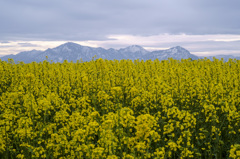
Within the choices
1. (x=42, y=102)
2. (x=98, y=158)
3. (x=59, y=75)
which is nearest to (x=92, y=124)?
(x=98, y=158)

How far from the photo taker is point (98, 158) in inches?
170

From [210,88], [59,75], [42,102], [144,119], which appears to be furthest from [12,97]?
[210,88]

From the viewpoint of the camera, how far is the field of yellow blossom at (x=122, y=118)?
499 centimetres

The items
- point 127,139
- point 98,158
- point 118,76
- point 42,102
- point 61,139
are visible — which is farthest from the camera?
point 118,76

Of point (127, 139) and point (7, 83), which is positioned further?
point (7, 83)

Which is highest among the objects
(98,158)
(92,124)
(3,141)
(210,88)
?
(210,88)

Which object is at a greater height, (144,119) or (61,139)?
(144,119)

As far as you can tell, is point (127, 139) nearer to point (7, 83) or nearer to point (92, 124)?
point (92, 124)

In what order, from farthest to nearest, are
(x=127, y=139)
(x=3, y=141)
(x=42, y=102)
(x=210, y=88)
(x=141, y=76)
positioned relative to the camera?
(x=141, y=76)
(x=210, y=88)
(x=42, y=102)
(x=3, y=141)
(x=127, y=139)

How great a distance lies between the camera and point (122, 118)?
5.15m

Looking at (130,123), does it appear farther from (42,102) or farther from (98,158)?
(42,102)

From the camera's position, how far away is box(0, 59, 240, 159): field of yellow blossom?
499 cm

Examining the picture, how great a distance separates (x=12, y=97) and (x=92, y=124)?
5.43 meters

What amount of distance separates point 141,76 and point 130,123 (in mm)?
6792
